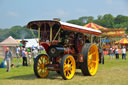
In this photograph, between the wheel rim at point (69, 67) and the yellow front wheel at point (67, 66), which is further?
the wheel rim at point (69, 67)

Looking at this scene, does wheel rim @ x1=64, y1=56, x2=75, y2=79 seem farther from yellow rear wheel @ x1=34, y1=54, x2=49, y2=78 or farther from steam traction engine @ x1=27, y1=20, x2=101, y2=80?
yellow rear wheel @ x1=34, y1=54, x2=49, y2=78

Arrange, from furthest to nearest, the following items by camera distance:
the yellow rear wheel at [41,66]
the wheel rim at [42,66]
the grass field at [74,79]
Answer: the wheel rim at [42,66]
the yellow rear wheel at [41,66]
the grass field at [74,79]

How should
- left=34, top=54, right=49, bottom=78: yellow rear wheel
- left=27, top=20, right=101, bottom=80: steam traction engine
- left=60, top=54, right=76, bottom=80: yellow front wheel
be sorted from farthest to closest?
1. left=34, top=54, right=49, bottom=78: yellow rear wheel
2. left=27, top=20, right=101, bottom=80: steam traction engine
3. left=60, top=54, right=76, bottom=80: yellow front wheel

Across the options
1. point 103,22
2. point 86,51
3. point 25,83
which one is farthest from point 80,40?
point 103,22

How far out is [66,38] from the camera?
9.41m

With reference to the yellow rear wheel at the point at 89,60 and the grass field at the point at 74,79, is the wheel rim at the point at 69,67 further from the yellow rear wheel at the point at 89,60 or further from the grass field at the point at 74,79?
the yellow rear wheel at the point at 89,60

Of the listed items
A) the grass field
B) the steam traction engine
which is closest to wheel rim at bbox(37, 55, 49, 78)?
the steam traction engine

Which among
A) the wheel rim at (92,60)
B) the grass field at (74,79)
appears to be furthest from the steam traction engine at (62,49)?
the grass field at (74,79)

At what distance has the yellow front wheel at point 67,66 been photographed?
27.4 feet

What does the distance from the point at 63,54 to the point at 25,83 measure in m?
2.21

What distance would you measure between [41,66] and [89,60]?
2.34 m

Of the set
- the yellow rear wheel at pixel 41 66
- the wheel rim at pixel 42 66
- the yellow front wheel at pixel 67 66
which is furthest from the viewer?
the wheel rim at pixel 42 66

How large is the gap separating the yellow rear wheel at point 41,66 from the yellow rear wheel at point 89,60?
167cm

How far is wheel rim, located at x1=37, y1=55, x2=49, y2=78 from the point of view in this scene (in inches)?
374
